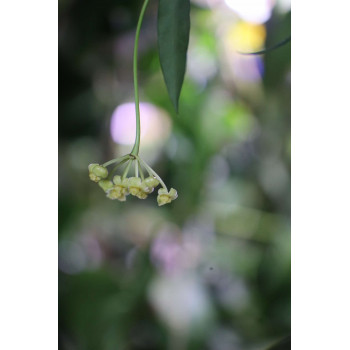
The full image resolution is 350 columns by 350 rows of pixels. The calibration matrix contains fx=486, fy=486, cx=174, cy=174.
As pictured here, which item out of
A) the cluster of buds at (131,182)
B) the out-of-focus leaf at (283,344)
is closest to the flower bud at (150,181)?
the cluster of buds at (131,182)

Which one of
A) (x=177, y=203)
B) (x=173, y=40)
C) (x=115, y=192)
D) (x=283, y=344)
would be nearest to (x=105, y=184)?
(x=115, y=192)

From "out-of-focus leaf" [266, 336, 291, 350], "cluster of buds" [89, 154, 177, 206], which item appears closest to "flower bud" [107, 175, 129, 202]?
"cluster of buds" [89, 154, 177, 206]

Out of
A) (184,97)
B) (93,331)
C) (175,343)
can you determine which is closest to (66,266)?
(93,331)
